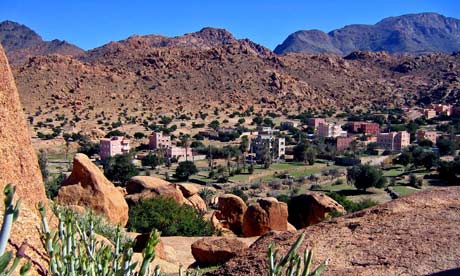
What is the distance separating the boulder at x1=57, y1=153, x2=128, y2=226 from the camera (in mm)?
15273

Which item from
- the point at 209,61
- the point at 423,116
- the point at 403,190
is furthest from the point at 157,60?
the point at 403,190

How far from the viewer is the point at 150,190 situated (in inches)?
835

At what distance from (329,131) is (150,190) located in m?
50.1

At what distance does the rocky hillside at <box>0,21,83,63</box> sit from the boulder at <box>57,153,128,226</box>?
5026 inches

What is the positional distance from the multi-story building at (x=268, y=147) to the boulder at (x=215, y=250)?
41.2 metres

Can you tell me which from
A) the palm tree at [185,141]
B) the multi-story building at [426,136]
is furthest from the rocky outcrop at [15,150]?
the multi-story building at [426,136]

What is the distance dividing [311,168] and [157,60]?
49.0m

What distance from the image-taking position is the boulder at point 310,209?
63.8 ft

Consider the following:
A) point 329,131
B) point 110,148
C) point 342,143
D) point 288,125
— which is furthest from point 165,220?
point 288,125

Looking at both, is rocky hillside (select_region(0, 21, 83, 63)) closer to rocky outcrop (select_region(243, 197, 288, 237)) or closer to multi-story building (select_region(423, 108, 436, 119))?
multi-story building (select_region(423, 108, 436, 119))

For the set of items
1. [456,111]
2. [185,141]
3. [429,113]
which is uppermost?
[456,111]

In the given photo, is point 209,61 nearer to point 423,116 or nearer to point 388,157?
point 423,116

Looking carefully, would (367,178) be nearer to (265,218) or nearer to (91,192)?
(265,218)

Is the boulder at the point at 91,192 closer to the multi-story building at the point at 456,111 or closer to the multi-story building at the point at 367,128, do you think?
the multi-story building at the point at 367,128
